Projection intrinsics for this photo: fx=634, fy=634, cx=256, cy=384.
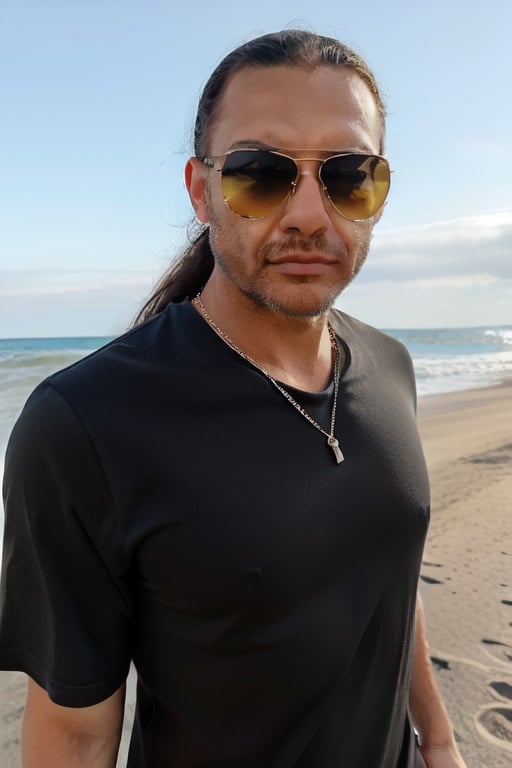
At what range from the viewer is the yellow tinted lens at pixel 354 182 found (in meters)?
1.65

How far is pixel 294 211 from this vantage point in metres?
1.63

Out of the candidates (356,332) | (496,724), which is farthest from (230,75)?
(496,724)

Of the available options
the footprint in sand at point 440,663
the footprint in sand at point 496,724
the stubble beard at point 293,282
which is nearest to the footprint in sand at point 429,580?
the footprint in sand at point 440,663

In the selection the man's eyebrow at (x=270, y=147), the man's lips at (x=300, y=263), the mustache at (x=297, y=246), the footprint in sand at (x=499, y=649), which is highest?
the man's eyebrow at (x=270, y=147)

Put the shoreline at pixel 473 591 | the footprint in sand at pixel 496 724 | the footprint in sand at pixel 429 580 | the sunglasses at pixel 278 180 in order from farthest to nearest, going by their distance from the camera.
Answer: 1. the footprint in sand at pixel 429 580
2. the shoreline at pixel 473 591
3. the footprint in sand at pixel 496 724
4. the sunglasses at pixel 278 180

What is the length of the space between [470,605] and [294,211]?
3777mm

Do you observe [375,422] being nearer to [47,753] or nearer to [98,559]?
[98,559]

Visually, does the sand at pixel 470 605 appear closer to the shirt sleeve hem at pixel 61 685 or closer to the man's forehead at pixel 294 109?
the shirt sleeve hem at pixel 61 685

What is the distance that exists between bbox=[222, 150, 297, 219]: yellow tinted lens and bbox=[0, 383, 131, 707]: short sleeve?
701 mm

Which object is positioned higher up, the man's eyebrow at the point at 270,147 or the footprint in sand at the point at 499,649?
the man's eyebrow at the point at 270,147

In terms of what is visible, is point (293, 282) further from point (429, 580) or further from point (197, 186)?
point (429, 580)

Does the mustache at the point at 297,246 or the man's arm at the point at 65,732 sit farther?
the mustache at the point at 297,246

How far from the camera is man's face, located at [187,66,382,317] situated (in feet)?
5.26

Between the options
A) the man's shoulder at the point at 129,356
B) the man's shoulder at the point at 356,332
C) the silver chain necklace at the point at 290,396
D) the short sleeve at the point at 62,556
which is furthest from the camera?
the man's shoulder at the point at 356,332
